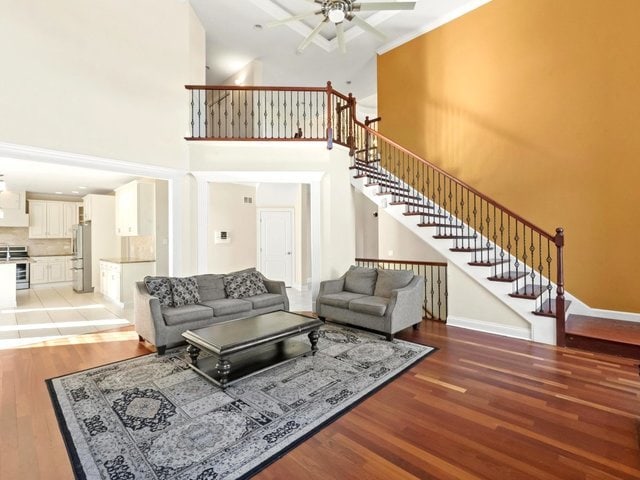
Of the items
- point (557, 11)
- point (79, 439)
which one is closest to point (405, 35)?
point (557, 11)

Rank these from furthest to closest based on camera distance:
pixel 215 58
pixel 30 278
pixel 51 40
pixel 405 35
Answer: pixel 30 278, pixel 215 58, pixel 405 35, pixel 51 40

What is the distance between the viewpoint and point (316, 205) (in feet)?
19.1

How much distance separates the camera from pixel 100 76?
4.55 m

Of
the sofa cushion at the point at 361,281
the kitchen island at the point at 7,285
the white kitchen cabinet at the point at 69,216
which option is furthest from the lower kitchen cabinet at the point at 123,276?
the sofa cushion at the point at 361,281

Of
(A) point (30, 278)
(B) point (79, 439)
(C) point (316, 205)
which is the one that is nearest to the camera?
(B) point (79, 439)

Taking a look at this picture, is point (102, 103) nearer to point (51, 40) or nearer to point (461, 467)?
point (51, 40)

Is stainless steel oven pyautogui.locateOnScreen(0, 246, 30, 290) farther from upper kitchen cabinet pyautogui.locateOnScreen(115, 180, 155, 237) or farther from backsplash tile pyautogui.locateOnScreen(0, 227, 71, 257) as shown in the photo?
upper kitchen cabinet pyautogui.locateOnScreen(115, 180, 155, 237)

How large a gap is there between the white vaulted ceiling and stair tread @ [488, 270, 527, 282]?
466 centimetres

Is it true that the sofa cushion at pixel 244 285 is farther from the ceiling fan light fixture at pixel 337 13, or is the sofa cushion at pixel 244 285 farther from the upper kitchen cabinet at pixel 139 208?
the ceiling fan light fixture at pixel 337 13

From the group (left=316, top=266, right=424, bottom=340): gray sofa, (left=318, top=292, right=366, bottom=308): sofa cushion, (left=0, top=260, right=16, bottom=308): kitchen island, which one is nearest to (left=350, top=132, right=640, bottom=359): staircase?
(left=316, top=266, right=424, bottom=340): gray sofa

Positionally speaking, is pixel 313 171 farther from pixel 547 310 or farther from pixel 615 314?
pixel 615 314

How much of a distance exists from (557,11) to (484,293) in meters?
4.31

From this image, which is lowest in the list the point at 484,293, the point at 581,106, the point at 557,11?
the point at 484,293

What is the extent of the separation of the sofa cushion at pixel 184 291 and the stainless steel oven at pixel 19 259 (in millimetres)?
6548
